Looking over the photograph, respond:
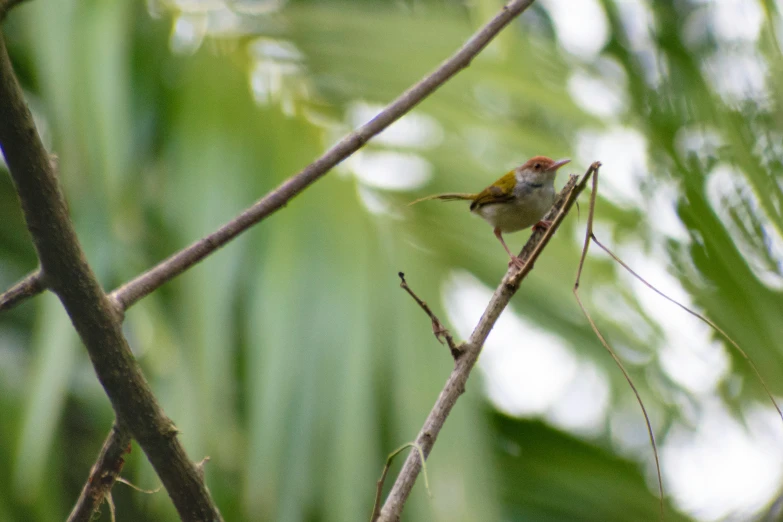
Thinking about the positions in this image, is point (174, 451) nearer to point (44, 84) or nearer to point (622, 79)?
point (44, 84)

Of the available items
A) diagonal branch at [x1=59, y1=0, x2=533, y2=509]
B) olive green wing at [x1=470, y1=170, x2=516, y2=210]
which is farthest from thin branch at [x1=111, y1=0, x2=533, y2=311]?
olive green wing at [x1=470, y1=170, x2=516, y2=210]

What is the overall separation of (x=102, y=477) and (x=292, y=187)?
1.81 feet

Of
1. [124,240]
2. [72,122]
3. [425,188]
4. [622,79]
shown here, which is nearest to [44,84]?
[72,122]

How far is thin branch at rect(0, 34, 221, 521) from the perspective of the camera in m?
0.93

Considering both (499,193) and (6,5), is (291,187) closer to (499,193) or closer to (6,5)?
(6,5)

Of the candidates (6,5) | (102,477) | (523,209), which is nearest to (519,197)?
(523,209)

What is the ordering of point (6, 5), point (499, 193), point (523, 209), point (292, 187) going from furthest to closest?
point (499, 193), point (523, 209), point (292, 187), point (6, 5)

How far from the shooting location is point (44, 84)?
2.79m

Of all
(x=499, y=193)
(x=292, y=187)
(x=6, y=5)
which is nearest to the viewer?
(x=6, y=5)

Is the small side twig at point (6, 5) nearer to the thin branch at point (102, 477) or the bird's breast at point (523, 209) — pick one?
the thin branch at point (102, 477)

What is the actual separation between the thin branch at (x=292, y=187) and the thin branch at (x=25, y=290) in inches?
4.3

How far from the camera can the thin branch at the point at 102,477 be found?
3.83 ft

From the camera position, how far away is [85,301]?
3.43 feet

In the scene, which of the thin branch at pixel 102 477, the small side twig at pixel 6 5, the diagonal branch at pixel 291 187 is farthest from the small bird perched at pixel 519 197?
the small side twig at pixel 6 5
